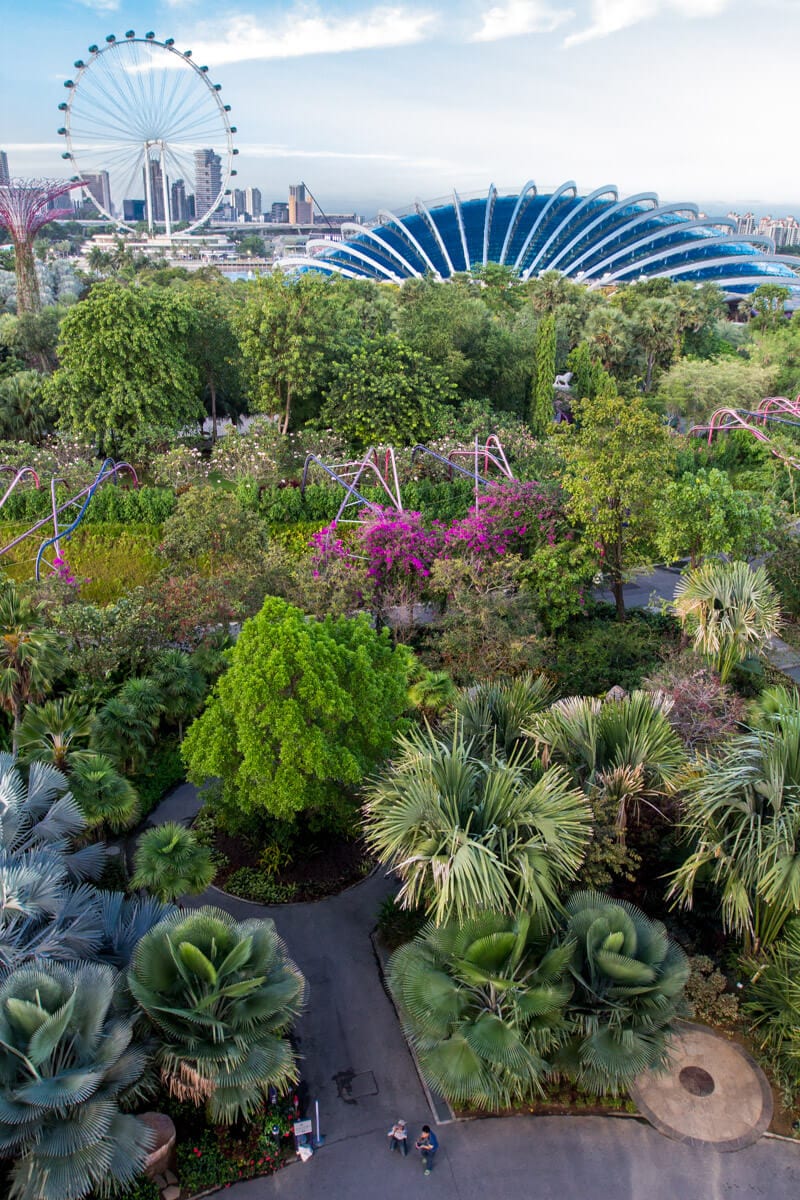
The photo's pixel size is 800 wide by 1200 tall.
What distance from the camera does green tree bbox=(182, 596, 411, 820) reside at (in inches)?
462

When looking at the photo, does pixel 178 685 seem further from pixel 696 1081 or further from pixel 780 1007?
pixel 780 1007

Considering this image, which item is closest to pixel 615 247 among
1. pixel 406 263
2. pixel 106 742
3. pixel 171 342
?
pixel 406 263

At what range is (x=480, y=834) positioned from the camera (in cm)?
987

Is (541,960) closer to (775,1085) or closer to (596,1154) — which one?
(596,1154)

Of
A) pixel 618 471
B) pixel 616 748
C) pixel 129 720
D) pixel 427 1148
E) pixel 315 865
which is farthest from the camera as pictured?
pixel 618 471

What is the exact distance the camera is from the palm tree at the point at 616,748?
1099 centimetres

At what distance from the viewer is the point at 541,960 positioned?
901cm

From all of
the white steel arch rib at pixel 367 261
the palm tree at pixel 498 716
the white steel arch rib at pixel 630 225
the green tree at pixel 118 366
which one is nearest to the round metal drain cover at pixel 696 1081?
the palm tree at pixel 498 716

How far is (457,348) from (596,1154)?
32.4 metres

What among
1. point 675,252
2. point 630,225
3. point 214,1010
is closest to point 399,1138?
point 214,1010

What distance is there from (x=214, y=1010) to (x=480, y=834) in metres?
3.56

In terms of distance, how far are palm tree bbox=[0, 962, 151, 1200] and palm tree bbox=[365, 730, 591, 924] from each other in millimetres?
3642

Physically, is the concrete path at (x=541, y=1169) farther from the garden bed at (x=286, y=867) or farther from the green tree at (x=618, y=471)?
the green tree at (x=618, y=471)

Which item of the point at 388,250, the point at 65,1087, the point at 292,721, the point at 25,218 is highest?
the point at 388,250
